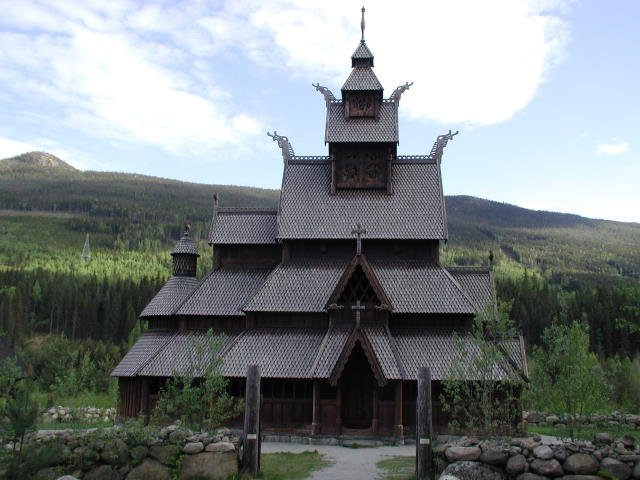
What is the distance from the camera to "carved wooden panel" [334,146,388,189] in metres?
40.6

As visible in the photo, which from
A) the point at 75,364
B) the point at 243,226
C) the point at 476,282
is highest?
the point at 243,226

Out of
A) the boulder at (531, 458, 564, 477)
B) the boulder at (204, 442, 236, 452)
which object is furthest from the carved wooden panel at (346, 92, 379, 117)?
the boulder at (531, 458, 564, 477)

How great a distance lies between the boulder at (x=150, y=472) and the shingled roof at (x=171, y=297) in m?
19.3

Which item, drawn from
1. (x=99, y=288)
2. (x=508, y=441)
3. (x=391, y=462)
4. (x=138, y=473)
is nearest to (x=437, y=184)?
(x=391, y=462)

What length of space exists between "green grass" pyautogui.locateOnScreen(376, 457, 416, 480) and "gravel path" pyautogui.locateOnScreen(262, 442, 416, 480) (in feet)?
0.92

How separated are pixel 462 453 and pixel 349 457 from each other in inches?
339

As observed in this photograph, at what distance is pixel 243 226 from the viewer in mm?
40875

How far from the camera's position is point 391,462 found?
79.0 feet

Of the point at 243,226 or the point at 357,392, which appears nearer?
the point at 357,392

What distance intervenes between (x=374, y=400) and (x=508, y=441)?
14349mm

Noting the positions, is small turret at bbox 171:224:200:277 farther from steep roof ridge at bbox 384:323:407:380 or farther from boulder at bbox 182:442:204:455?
boulder at bbox 182:442:204:455

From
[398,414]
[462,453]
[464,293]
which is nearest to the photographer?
[462,453]

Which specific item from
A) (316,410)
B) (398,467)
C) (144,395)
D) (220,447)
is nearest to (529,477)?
(398,467)

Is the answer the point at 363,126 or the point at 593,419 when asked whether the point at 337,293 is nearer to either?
the point at 363,126
